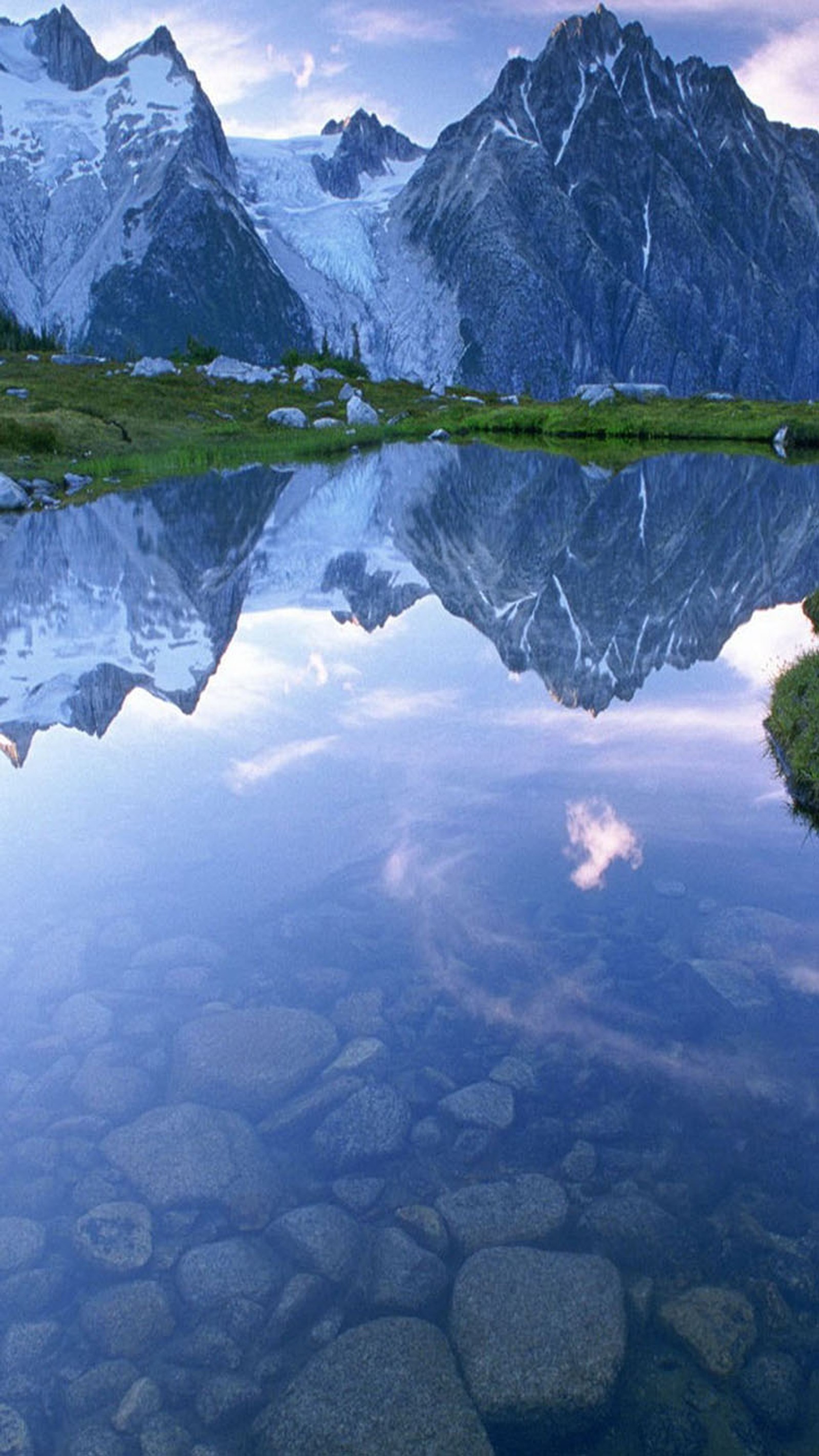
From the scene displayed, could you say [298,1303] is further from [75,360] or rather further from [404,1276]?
[75,360]

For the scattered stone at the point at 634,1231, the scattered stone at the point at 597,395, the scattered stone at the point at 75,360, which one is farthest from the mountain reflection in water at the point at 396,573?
the scattered stone at the point at 75,360

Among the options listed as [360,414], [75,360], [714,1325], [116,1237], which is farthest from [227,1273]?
[75,360]

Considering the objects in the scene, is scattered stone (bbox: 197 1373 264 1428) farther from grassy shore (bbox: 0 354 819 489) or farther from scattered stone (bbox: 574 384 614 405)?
scattered stone (bbox: 574 384 614 405)

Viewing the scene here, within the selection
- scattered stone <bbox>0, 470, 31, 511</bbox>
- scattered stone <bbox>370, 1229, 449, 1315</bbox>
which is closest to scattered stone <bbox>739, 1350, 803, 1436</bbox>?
scattered stone <bbox>370, 1229, 449, 1315</bbox>

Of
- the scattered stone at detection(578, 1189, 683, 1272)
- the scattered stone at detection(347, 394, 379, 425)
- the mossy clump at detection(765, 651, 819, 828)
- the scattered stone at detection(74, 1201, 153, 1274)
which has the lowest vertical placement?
the scattered stone at detection(74, 1201, 153, 1274)

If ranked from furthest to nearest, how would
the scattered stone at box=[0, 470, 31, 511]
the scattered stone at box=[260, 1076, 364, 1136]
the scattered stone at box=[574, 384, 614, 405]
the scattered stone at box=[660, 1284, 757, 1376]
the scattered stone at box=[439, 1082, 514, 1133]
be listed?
the scattered stone at box=[574, 384, 614, 405], the scattered stone at box=[0, 470, 31, 511], the scattered stone at box=[260, 1076, 364, 1136], the scattered stone at box=[439, 1082, 514, 1133], the scattered stone at box=[660, 1284, 757, 1376]

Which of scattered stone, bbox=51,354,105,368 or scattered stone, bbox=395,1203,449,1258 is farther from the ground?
scattered stone, bbox=51,354,105,368

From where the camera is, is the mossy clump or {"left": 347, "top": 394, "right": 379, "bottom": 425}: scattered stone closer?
the mossy clump
